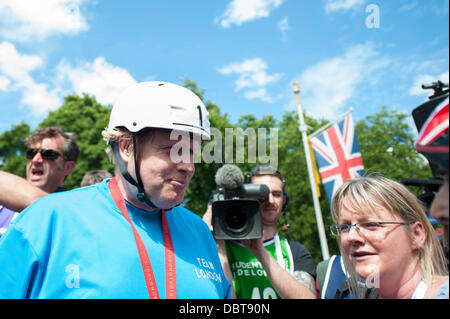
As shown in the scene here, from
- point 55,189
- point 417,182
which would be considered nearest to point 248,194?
point 417,182

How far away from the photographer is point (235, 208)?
2.74 meters

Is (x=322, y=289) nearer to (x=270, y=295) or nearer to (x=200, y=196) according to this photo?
(x=270, y=295)

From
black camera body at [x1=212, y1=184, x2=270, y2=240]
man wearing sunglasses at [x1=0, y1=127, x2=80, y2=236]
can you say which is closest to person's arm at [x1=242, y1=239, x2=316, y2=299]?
black camera body at [x1=212, y1=184, x2=270, y2=240]

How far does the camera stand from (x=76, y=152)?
404cm

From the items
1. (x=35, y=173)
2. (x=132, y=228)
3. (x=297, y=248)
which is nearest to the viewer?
(x=132, y=228)

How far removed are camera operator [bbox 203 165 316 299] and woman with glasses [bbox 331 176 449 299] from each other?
71cm

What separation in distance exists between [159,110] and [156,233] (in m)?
0.69

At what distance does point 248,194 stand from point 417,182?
1782mm

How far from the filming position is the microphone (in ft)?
9.24

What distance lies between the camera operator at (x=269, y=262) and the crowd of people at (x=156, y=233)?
0.12ft

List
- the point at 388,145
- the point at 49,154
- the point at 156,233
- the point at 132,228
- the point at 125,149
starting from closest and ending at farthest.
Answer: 1. the point at 132,228
2. the point at 156,233
3. the point at 125,149
4. the point at 49,154
5. the point at 388,145

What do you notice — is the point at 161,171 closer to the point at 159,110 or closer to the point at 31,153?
the point at 159,110

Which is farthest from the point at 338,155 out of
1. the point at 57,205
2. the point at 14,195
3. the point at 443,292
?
the point at 443,292

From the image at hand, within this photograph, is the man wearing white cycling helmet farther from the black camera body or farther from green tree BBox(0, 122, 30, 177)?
green tree BBox(0, 122, 30, 177)
